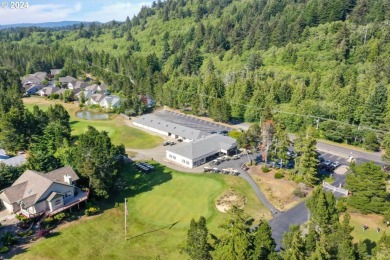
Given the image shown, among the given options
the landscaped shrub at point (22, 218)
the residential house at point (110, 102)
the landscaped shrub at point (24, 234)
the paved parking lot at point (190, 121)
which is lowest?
the landscaped shrub at point (24, 234)

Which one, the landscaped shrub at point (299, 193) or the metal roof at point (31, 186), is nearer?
the metal roof at point (31, 186)

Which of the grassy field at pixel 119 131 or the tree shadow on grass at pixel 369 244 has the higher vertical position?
the grassy field at pixel 119 131

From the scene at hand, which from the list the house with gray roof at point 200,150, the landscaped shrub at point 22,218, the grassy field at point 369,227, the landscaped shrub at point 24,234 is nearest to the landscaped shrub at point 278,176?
the house with gray roof at point 200,150

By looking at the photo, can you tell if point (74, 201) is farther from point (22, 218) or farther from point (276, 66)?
point (276, 66)

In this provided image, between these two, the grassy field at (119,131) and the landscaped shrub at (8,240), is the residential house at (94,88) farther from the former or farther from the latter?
the landscaped shrub at (8,240)

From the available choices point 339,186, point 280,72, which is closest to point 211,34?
point 280,72

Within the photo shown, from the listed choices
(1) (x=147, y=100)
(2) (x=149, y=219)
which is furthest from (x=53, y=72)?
(2) (x=149, y=219)

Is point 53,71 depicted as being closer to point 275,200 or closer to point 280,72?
point 280,72
